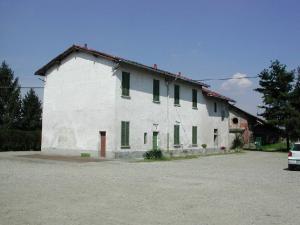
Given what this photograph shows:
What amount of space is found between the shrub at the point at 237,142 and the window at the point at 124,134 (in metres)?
19.9

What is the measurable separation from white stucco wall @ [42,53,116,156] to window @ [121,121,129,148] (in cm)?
90

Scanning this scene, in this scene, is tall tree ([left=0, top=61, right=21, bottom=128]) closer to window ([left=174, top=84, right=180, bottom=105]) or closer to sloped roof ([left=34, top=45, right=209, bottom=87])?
sloped roof ([left=34, top=45, right=209, bottom=87])

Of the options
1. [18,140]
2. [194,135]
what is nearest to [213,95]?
[194,135]

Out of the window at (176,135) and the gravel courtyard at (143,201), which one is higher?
the window at (176,135)

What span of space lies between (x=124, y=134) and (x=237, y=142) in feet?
69.1

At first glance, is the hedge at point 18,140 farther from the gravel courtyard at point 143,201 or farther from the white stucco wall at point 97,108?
the gravel courtyard at point 143,201

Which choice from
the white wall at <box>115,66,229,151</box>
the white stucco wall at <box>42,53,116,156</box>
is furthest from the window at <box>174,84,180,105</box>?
the white stucco wall at <box>42,53,116,156</box>

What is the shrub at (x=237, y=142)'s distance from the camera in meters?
43.4

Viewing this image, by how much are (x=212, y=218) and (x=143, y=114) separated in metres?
20.8

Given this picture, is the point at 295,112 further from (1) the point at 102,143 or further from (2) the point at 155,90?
(1) the point at 102,143

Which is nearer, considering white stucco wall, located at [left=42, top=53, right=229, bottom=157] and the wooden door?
white stucco wall, located at [left=42, top=53, right=229, bottom=157]

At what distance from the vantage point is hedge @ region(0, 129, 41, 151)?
3506 cm

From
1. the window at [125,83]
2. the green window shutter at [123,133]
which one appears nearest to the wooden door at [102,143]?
the green window shutter at [123,133]

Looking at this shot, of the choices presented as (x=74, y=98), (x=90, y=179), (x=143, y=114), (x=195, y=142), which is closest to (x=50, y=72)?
(x=74, y=98)
